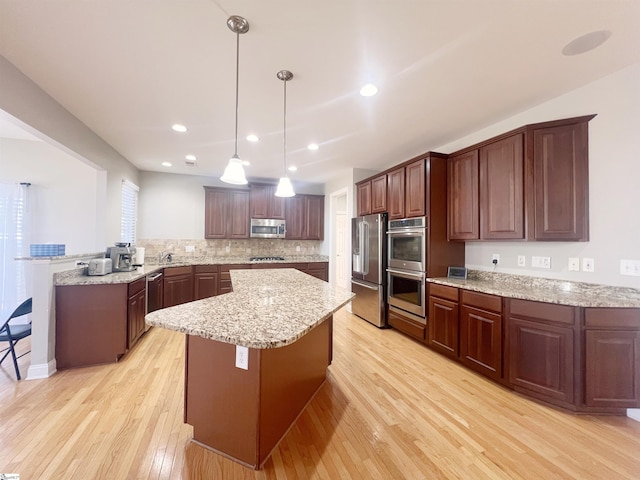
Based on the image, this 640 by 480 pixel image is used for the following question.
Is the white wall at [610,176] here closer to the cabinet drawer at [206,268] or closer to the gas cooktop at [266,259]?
the gas cooktop at [266,259]

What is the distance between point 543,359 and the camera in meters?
2.09

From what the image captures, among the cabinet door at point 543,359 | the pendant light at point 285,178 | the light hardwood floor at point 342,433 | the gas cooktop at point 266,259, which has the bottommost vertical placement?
the light hardwood floor at point 342,433

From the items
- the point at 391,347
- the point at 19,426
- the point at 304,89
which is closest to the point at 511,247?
the point at 391,347

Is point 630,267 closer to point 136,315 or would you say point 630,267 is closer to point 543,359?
point 543,359

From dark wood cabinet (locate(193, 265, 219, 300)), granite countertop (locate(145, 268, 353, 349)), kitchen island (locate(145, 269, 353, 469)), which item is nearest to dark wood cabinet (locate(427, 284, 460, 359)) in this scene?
granite countertop (locate(145, 268, 353, 349))

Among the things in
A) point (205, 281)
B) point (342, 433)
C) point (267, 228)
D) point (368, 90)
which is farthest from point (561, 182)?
point (205, 281)

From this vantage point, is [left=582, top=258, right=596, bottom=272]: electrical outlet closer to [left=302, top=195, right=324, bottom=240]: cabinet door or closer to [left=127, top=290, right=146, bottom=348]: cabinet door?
[left=302, top=195, right=324, bottom=240]: cabinet door

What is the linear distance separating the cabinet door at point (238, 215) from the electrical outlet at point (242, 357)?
4032 millimetres

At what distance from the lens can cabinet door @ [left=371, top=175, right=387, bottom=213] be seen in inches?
153

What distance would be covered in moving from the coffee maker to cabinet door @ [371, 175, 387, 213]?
11.5 ft

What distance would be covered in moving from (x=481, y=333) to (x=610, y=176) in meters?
1.67

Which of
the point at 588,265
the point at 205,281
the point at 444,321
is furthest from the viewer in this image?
the point at 205,281

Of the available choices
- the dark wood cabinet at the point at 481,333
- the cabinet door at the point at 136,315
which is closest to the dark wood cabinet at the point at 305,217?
the cabinet door at the point at 136,315

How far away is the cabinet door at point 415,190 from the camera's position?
10.5 feet
